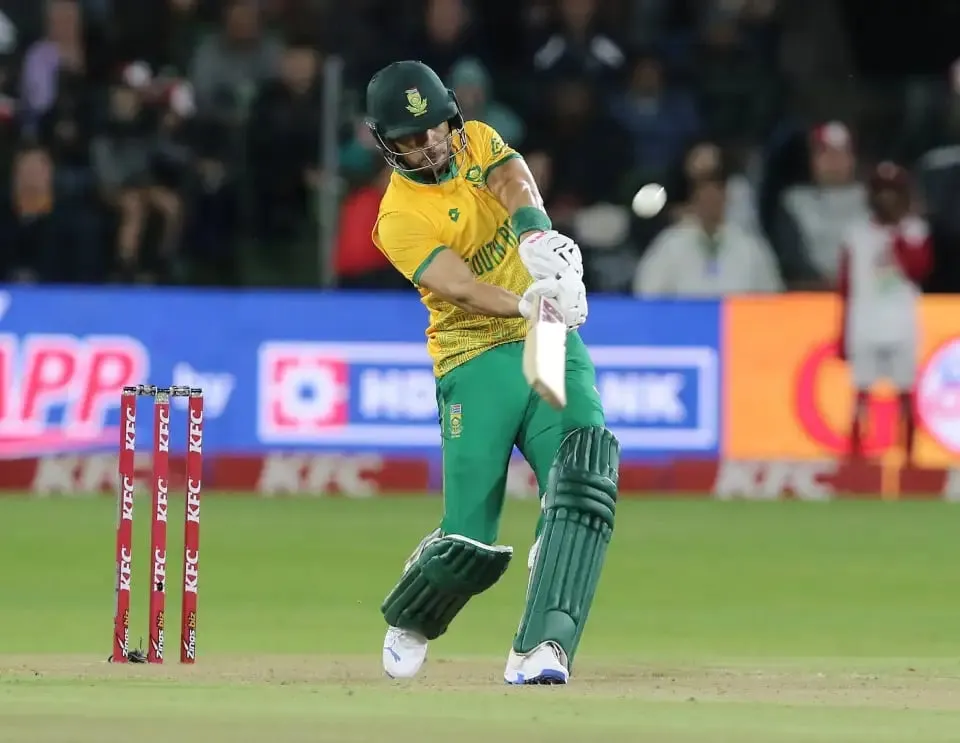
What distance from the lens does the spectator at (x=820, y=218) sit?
48.5 ft

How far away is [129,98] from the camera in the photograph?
15.0 m

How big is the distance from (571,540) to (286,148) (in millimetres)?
8167

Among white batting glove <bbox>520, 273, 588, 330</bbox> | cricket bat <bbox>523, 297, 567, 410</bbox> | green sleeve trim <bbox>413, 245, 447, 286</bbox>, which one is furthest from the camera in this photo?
green sleeve trim <bbox>413, 245, 447, 286</bbox>

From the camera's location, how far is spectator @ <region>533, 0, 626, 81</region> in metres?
15.5

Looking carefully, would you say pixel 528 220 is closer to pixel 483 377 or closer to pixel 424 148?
pixel 424 148

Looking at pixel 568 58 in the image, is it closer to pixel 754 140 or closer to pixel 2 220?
pixel 754 140

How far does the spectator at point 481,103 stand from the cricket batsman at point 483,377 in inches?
259

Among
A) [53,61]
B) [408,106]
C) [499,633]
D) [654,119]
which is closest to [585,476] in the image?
[408,106]

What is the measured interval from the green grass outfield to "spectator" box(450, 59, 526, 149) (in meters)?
2.36

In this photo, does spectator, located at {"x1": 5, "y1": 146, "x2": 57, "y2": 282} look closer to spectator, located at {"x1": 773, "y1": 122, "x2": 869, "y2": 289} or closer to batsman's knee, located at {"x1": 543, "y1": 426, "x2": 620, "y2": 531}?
spectator, located at {"x1": 773, "y1": 122, "x2": 869, "y2": 289}

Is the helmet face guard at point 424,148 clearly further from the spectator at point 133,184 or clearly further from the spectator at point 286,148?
the spectator at point 133,184

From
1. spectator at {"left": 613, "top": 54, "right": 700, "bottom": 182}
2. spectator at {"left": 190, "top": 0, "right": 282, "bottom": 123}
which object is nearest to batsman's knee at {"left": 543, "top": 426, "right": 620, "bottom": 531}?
spectator at {"left": 613, "top": 54, "right": 700, "bottom": 182}

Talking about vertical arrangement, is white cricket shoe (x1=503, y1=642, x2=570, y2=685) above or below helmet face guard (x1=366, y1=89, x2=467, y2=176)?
below

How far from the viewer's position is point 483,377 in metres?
6.98
